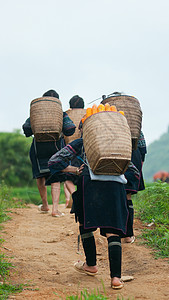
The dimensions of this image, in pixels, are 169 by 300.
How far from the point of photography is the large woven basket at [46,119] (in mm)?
4852

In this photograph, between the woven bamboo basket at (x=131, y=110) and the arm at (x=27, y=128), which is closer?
the woven bamboo basket at (x=131, y=110)

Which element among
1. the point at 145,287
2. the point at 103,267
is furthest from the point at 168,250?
the point at 145,287

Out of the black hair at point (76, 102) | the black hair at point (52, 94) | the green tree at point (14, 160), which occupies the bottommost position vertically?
the green tree at point (14, 160)

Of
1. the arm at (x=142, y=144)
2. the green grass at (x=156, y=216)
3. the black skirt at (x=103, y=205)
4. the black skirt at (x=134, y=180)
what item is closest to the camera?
the black skirt at (x=103, y=205)

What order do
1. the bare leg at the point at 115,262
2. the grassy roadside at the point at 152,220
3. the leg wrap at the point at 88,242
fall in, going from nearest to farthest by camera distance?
the bare leg at the point at 115,262 < the grassy roadside at the point at 152,220 < the leg wrap at the point at 88,242

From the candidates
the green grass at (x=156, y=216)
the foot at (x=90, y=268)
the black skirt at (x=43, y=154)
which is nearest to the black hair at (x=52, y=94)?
the black skirt at (x=43, y=154)

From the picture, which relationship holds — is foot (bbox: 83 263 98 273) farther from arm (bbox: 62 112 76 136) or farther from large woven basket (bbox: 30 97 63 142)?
arm (bbox: 62 112 76 136)

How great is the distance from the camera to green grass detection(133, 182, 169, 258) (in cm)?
410

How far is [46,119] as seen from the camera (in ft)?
15.9

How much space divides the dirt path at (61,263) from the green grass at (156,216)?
0.48 feet

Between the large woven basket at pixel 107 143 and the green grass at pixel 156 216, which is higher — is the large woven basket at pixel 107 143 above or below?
above

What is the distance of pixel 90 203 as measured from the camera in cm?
303

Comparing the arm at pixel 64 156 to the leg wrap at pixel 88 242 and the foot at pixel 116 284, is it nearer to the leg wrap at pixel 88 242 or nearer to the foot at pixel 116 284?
the leg wrap at pixel 88 242

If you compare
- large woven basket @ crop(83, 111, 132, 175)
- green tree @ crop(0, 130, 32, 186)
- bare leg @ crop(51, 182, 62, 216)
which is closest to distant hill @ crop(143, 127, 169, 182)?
green tree @ crop(0, 130, 32, 186)
